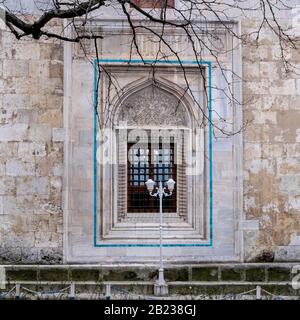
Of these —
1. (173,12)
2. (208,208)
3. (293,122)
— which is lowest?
(208,208)

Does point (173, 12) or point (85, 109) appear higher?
point (173, 12)

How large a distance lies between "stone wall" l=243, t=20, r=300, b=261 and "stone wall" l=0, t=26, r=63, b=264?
3.38m

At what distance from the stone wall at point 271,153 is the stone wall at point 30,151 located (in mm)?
3384

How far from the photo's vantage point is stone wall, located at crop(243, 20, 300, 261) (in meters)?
11.7

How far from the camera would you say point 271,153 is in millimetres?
11852

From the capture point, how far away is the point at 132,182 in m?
12.1

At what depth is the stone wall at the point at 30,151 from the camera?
11.5m

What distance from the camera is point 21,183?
11.6 m

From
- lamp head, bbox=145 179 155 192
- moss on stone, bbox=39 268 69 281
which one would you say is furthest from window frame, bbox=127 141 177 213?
moss on stone, bbox=39 268 69 281

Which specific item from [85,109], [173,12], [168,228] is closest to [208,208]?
[168,228]

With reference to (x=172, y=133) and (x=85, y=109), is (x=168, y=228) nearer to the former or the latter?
(x=172, y=133)

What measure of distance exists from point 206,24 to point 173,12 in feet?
2.08
